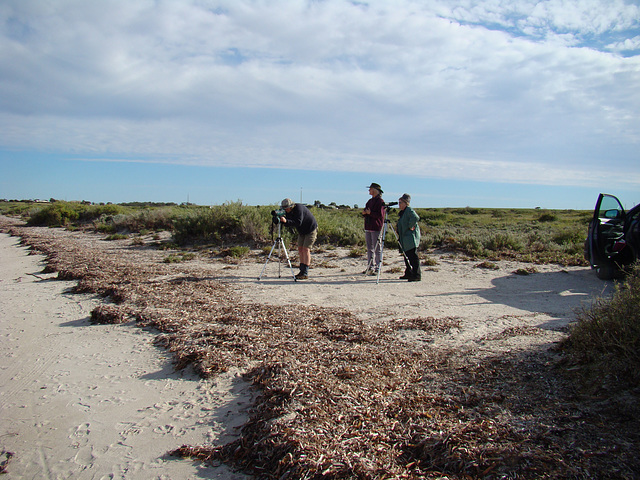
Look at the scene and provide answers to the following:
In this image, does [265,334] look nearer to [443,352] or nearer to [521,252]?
[443,352]

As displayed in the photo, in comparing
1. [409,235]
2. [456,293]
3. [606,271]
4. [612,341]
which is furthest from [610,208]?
[612,341]

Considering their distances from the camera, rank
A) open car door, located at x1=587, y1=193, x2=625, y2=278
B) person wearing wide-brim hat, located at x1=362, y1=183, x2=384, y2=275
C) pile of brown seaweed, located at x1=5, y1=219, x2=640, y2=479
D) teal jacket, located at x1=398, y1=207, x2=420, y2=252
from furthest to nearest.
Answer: person wearing wide-brim hat, located at x1=362, y1=183, x2=384, y2=275
teal jacket, located at x1=398, y1=207, x2=420, y2=252
open car door, located at x1=587, y1=193, x2=625, y2=278
pile of brown seaweed, located at x1=5, y1=219, x2=640, y2=479

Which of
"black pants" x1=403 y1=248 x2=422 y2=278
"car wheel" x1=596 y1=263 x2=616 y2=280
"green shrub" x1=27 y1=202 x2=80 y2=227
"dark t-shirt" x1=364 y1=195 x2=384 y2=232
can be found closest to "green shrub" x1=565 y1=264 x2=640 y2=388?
"black pants" x1=403 y1=248 x2=422 y2=278

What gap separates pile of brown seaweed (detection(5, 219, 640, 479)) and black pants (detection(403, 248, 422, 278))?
3.98 meters

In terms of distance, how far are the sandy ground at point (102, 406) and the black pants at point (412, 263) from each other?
6116mm

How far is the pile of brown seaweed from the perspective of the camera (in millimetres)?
2609

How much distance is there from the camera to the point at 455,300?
305 inches

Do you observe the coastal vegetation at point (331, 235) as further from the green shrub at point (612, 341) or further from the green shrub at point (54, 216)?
the green shrub at point (54, 216)

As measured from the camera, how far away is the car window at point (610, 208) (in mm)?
9094

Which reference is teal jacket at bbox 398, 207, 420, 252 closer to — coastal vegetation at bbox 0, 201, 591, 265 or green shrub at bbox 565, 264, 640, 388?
coastal vegetation at bbox 0, 201, 591, 265

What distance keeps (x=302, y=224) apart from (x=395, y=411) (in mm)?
6778

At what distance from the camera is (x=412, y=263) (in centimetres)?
977

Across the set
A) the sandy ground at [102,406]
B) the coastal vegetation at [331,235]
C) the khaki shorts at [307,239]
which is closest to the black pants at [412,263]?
the coastal vegetation at [331,235]

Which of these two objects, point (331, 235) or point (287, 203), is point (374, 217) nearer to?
point (287, 203)
